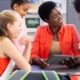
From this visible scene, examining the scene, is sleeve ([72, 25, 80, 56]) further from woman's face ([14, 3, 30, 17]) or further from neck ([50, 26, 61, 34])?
woman's face ([14, 3, 30, 17])

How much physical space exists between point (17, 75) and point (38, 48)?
1.73 m

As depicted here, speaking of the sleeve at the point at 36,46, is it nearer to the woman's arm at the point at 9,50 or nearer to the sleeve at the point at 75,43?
the sleeve at the point at 75,43

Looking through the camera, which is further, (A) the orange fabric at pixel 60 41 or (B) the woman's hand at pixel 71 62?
(A) the orange fabric at pixel 60 41

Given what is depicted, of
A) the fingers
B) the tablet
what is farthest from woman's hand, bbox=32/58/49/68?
the fingers

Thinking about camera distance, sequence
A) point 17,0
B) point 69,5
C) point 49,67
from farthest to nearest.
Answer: point 69,5
point 17,0
point 49,67

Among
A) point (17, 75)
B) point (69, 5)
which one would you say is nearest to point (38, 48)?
point (69, 5)

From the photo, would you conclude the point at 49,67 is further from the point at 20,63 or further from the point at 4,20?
the point at 4,20

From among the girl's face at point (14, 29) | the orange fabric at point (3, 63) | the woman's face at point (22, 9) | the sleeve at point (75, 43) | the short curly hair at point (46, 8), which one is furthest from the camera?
the short curly hair at point (46, 8)

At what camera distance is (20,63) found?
6.68 ft

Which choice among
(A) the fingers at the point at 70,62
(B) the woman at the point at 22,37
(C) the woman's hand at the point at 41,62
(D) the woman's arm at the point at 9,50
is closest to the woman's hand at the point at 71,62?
(A) the fingers at the point at 70,62

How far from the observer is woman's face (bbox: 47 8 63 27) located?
2.85m

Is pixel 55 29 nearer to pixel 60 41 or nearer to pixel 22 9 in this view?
pixel 60 41

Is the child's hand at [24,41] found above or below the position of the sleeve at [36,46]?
above

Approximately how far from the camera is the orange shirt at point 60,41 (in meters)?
2.86
